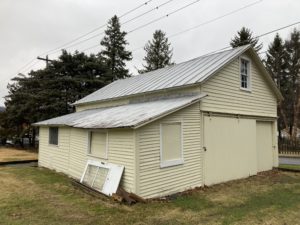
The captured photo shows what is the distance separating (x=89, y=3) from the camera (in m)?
13.2

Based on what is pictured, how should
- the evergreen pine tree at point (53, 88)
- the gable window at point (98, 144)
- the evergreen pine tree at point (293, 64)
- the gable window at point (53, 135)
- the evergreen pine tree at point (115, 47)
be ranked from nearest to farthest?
the gable window at point (98, 144)
the gable window at point (53, 135)
the evergreen pine tree at point (53, 88)
the evergreen pine tree at point (293, 64)
the evergreen pine tree at point (115, 47)

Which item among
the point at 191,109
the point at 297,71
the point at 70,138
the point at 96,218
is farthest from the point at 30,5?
the point at 297,71

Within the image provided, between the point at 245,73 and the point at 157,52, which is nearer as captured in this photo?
the point at 245,73

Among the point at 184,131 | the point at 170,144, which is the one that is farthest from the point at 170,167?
the point at 184,131

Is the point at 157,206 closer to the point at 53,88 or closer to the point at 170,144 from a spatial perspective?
the point at 170,144

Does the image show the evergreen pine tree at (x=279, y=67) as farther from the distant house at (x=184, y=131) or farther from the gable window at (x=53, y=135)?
the gable window at (x=53, y=135)

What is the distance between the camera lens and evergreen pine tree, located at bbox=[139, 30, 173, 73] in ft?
143

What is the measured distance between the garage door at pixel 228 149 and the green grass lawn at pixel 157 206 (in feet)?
2.17

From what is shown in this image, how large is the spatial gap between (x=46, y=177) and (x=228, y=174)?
7.72 m

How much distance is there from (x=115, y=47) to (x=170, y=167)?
106 feet

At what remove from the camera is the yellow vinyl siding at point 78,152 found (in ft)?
27.4

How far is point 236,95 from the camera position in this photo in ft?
39.8

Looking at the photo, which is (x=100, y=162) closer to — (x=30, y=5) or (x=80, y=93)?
(x=30, y=5)

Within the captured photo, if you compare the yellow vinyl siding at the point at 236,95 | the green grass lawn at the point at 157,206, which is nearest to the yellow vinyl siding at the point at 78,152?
the green grass lawn at the point at 157,206
